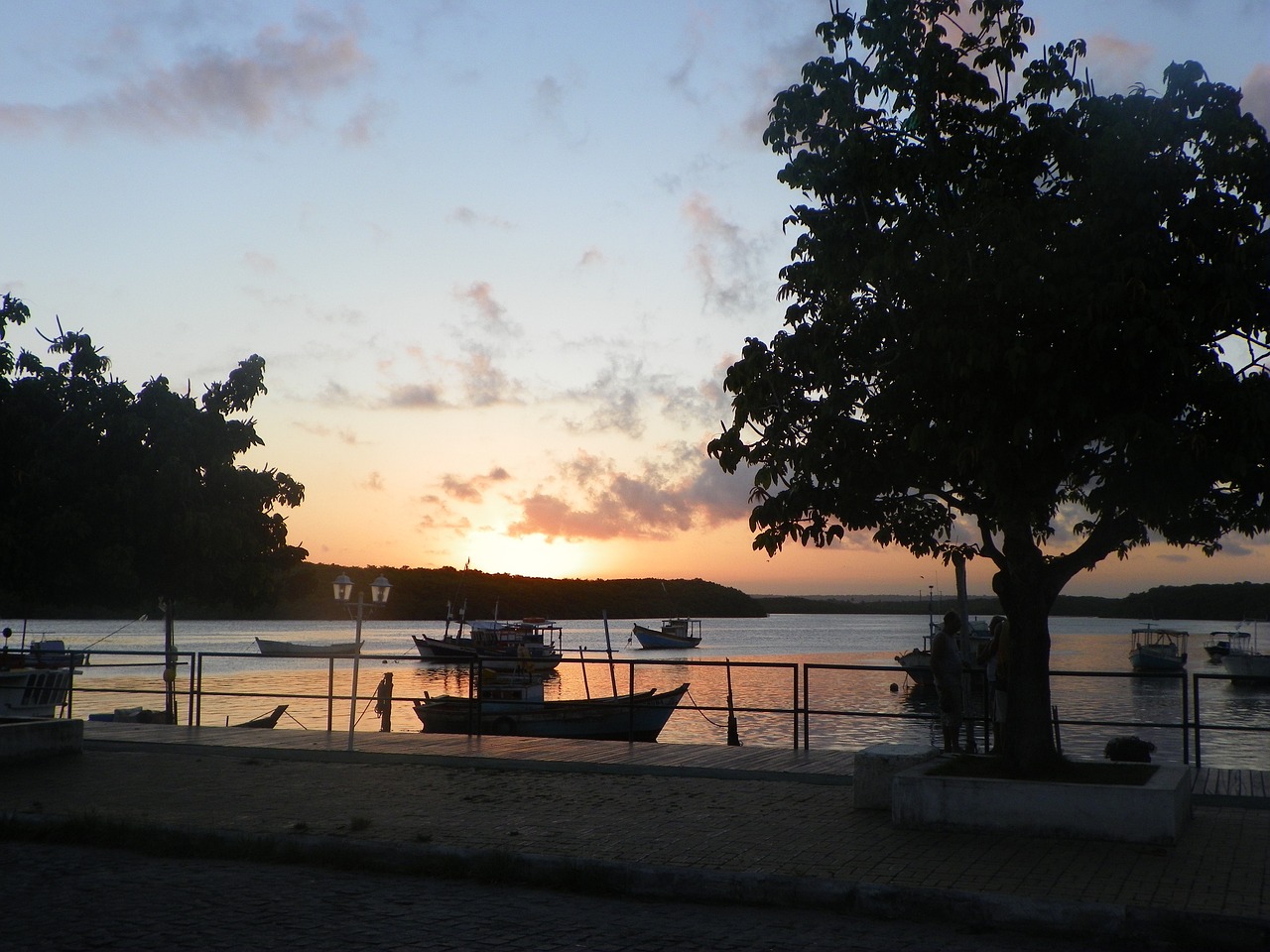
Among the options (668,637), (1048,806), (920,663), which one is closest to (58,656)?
(1048,806)

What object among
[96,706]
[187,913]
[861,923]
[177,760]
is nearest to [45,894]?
[187,913]

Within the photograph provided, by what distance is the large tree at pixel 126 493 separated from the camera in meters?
20.1

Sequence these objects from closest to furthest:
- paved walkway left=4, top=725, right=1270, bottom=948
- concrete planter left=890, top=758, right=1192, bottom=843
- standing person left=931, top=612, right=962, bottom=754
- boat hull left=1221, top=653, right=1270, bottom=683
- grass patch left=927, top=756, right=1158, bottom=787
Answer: paved walkway left=4, top=725, right=1270, bottom=948 → concrete planter left=890, top=758, right=1192, bottom=843 → grass patch left=927, top=756, right=1158, bottom=787 → standing person left=931, top=612, right=962, bottom=754 → boat hull left=1221, top=653, right=1270, bottom=683

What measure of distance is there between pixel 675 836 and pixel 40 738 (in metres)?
8.56

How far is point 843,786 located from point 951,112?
665 cm

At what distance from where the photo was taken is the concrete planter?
28.7ft

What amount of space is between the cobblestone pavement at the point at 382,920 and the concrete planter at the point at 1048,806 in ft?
7.57

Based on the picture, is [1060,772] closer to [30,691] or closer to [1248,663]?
[30,691]

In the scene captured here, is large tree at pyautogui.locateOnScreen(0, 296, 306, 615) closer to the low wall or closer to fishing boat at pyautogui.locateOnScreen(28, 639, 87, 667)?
fishing boat at pyautogui.locateOnScreen(28, 639, 87, 667)

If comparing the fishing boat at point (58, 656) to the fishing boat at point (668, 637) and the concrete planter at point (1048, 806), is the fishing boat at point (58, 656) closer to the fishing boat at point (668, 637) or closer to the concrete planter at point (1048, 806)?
the concrete planter at point (1048, 806)

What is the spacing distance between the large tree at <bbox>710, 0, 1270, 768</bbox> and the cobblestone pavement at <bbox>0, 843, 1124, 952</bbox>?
362 centimetres

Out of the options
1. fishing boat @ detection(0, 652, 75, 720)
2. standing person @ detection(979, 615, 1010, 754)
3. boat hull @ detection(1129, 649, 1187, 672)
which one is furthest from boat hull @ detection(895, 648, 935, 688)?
fishing boat @ detection(0, 652, 75, 720)

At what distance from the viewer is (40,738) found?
13688 millimetres

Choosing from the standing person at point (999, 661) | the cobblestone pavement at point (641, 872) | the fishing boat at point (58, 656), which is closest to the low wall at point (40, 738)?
the cobblestone pavement at point (641, 872)
